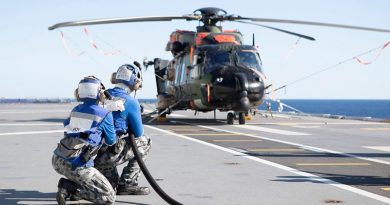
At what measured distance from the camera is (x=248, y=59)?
22.4 m

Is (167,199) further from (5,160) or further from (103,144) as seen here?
(5,160)

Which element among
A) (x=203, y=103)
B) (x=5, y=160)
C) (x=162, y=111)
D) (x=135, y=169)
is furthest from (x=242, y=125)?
(x=135, y=169)

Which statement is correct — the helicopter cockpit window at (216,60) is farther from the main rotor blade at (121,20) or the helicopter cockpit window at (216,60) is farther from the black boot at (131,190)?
the black boot at (131,190)

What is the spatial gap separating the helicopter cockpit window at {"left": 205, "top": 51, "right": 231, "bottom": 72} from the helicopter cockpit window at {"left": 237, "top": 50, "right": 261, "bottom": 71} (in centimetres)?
45

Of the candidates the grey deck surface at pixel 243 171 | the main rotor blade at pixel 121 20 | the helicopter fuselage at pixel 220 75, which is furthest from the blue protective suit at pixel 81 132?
the helicopter fuselage at pixel 220 75

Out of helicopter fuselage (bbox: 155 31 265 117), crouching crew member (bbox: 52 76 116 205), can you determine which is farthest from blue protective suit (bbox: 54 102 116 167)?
helicopter fuselage (bbox: 155 31 265 117)

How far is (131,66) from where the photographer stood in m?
7.52

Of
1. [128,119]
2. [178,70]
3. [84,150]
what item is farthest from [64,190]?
[178,70]

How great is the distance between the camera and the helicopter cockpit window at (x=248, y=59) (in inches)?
872

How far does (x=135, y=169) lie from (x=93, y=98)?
1480 mm

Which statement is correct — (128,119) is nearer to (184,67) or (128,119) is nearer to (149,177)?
(149,177)

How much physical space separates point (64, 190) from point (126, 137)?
1.25 m

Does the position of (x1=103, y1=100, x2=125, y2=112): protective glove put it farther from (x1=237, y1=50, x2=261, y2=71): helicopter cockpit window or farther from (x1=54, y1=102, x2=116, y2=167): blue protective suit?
(x1=237, y1=50, x2=261, y2=71): helicopter cockpit window

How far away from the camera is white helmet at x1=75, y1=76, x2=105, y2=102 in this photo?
258 inches
